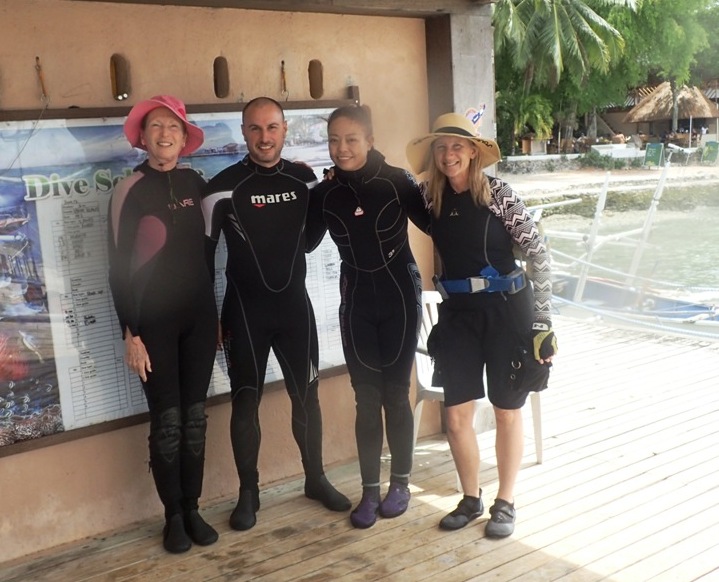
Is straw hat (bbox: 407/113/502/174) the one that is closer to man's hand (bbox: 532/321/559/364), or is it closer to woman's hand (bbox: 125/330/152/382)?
man's hand (bbox: 532/321/559/364)

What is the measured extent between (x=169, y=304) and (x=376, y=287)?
2.77ft

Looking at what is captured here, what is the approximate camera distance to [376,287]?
350 centimetres

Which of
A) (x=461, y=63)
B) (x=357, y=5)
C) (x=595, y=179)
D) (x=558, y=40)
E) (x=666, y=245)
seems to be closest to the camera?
(x=357, y=5)

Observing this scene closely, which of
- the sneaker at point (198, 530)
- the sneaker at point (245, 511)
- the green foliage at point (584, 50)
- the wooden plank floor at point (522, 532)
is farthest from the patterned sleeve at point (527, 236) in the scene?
the green foliage at point (584, 50)

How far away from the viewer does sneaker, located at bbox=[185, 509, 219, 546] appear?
3.42 m

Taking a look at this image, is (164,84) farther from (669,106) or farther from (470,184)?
(669,106)

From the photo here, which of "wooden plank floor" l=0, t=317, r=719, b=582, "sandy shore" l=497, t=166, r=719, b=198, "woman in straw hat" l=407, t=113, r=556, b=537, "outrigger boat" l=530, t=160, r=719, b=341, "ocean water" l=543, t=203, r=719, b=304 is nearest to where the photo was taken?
"wooden plank floor" l=0, t=317, r=719, b=582

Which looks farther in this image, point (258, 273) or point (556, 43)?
point (556, 43)

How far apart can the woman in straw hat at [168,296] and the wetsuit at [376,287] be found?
22.4 inches

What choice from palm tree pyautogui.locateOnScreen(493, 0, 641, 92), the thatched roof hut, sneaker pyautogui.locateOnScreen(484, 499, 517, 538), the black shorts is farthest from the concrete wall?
the thatched roof hut

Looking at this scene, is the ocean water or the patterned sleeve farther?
the ocean water

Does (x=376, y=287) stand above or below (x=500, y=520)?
above

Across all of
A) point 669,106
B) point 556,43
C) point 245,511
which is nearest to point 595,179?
point 556,43

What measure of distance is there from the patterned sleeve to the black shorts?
9 centimetres
